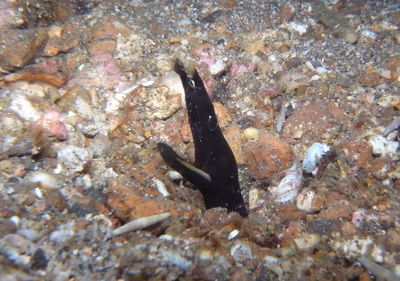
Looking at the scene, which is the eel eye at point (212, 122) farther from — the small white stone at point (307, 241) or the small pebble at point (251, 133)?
the small white stone at point (307, 241)

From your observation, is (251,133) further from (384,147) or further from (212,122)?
(384,147)

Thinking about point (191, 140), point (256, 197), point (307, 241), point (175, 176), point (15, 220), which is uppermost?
point (15, 220)

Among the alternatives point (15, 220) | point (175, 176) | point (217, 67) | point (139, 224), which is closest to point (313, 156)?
point (175, 176)

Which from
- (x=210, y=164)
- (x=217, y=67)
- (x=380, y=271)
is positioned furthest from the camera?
(x=217, y=67)

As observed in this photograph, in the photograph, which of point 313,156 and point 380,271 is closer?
point 380,271

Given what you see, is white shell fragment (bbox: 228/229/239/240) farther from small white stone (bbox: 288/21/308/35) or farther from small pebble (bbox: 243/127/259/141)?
small white stone (bbox: 288/21/308/35)

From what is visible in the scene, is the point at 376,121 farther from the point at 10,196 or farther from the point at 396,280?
the point at 10,196

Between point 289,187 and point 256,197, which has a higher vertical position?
point 289,187
